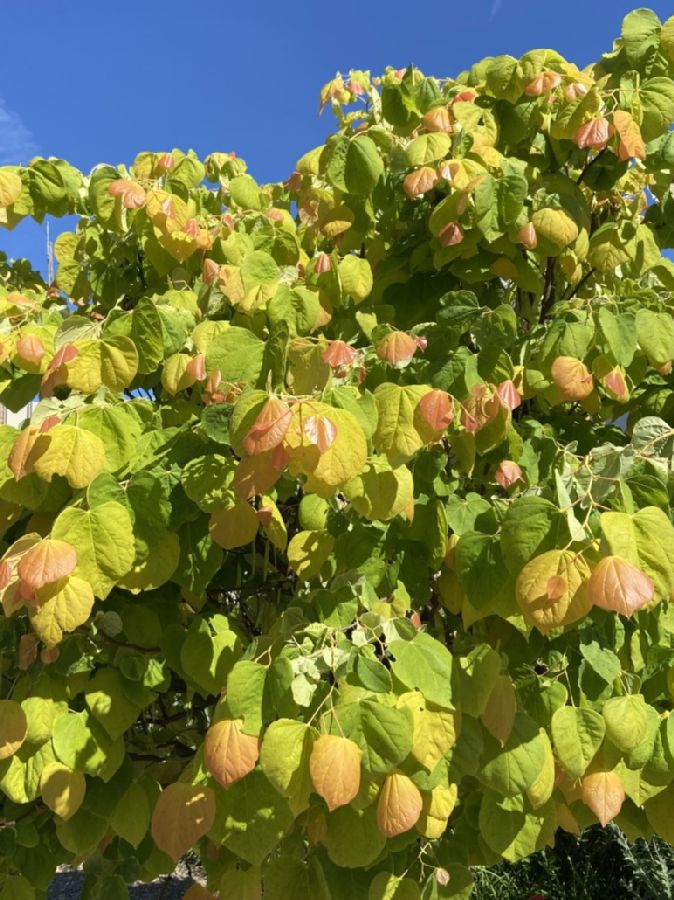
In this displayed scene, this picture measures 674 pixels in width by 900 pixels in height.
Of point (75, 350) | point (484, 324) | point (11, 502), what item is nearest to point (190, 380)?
point (75, 350)

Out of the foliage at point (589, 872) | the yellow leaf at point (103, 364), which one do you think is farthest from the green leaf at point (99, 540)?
the foliage at point (589, 872)

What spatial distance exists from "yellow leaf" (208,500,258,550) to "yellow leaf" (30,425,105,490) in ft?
0.76

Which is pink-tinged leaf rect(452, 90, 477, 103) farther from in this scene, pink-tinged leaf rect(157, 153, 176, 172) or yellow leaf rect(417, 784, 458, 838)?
yellow leaf rect(417, 784, 458, 838)

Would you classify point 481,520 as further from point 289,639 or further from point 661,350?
point 661,350

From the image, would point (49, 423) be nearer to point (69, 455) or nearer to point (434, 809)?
point (69, 455)

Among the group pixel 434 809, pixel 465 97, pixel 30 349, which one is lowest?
pixel 434 809

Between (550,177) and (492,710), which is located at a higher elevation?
(550,177)

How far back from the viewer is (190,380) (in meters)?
1.75

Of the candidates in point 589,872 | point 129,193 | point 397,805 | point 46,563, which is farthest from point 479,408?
point 589,872

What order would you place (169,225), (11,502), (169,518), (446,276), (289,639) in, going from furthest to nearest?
(446,276), (169,225), (11,502), (169,518), (289,639)

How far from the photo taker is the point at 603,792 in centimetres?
149

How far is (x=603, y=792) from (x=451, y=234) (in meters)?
1.27

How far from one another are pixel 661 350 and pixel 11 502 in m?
1.47

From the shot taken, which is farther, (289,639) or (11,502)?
(11,502)
